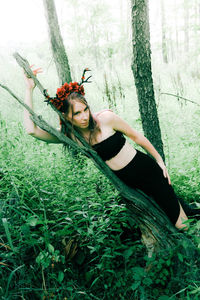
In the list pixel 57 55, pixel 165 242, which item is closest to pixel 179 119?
pixel 57 55

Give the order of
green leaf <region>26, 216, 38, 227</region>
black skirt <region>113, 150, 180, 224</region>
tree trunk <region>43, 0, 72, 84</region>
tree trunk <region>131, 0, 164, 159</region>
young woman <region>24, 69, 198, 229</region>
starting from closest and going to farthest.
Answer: green leaf <region>26, 216, 38, 227</region> < young woman <region>24, 69, 198, 229</region> < black skirt <region>113, 150, 180, 224</region> < tree trunk <region>131, 0, 164, 159</region> < tree trunk <region>43, 0, 72, 84</region>

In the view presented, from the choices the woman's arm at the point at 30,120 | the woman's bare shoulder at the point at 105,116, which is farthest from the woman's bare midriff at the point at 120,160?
the woman's arm at the point at 30,120

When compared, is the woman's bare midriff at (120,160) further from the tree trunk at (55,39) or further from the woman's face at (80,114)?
the tree trunk at (55,39)

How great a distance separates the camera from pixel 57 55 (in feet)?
13.8

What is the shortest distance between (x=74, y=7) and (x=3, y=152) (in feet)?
51.5

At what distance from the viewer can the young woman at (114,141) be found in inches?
73.7

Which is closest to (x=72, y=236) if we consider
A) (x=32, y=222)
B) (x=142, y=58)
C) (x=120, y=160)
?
(x=32, y=222)

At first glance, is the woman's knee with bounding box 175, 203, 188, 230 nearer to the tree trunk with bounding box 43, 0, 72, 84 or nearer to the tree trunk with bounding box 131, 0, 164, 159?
the tree trunk with bounding box 131, 0, 164, 159

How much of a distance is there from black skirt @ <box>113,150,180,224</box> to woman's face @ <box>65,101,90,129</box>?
610 millimetres

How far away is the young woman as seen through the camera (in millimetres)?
1872

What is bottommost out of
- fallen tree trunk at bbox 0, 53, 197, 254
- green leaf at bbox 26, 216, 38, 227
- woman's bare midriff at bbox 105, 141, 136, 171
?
fallen tree trunk at bbox 0, 53, 197, 254

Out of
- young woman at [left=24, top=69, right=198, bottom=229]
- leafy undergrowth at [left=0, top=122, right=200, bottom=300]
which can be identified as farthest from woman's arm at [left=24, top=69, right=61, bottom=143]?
leafy undergrowth at [left=0, top=122, right=200, bottom=300]

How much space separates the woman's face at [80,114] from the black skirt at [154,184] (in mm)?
610

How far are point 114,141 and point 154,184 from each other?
61 centimetres
